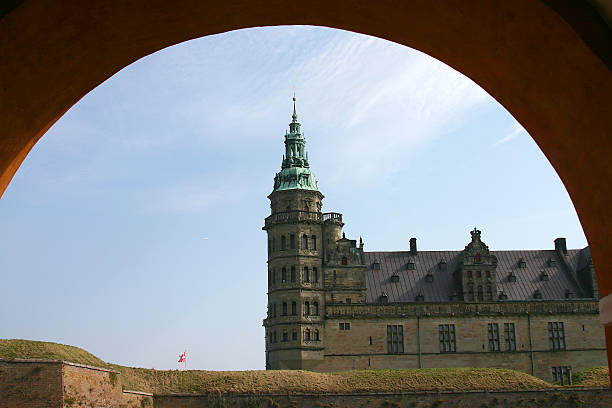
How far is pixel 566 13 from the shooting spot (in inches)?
183

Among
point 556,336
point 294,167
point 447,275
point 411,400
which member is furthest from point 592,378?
point 294,167

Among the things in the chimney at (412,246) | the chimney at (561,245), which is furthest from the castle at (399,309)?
the chimney at (561,245)

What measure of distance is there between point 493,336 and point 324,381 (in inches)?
647

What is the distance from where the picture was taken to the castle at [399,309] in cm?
5503

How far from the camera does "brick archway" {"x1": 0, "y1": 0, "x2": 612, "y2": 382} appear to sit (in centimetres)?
481

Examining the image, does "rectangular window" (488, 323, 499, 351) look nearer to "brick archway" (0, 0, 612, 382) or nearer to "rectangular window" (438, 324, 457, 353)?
"rectangular window" (438, 324, 457, 353)

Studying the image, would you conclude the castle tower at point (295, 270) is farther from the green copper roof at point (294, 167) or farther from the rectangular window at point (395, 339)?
the rectangular window at point (395, 339)

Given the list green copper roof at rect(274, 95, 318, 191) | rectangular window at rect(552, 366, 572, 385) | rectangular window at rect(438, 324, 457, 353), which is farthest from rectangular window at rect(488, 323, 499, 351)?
green copper roof at rect(274, 95, 318, 191)

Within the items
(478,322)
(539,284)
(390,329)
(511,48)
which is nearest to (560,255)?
(539,284)

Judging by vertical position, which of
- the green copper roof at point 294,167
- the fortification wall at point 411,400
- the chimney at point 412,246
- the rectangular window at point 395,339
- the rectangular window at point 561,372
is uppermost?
the green copper roof at point 294,167

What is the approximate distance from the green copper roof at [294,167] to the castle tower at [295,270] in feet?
0.27

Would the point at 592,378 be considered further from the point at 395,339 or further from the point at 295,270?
the point at 295,270

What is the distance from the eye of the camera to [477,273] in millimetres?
58031

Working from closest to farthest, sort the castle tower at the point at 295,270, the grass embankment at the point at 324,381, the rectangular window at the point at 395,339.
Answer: the grass embankment at the point at 324,381 < the castle tower at the point at 295,270 < the rectangular window at the point at 395,339
